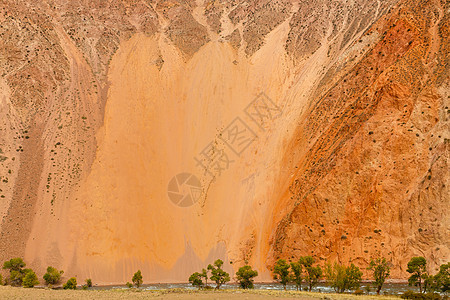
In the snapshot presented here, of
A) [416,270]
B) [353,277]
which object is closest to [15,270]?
[353,277]

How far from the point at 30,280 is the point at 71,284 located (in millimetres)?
3884

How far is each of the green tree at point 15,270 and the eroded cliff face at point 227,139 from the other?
1.94 m

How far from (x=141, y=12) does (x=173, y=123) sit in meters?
27.0

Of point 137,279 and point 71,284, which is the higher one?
point 137,279

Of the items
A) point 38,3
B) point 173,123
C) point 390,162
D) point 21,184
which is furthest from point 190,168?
point 38,3

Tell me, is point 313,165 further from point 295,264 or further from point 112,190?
point 112,190


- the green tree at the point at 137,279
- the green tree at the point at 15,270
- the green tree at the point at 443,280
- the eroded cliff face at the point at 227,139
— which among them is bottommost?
the green tree at the point at 443,280

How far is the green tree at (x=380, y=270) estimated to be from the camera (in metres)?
40.3

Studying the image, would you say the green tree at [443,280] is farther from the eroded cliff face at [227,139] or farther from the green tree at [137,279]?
the green tree at [137,279]

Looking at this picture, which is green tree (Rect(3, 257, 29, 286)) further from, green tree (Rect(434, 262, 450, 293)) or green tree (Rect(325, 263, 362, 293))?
green tree (Rect(434, 262, 450, 293))

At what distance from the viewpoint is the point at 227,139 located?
210 ft

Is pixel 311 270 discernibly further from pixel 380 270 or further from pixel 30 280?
pixel 30 280

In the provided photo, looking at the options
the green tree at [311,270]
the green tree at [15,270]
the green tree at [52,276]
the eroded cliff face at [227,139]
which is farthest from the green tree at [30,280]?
the green tree at [311,270]

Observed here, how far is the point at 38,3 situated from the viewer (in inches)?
3073
